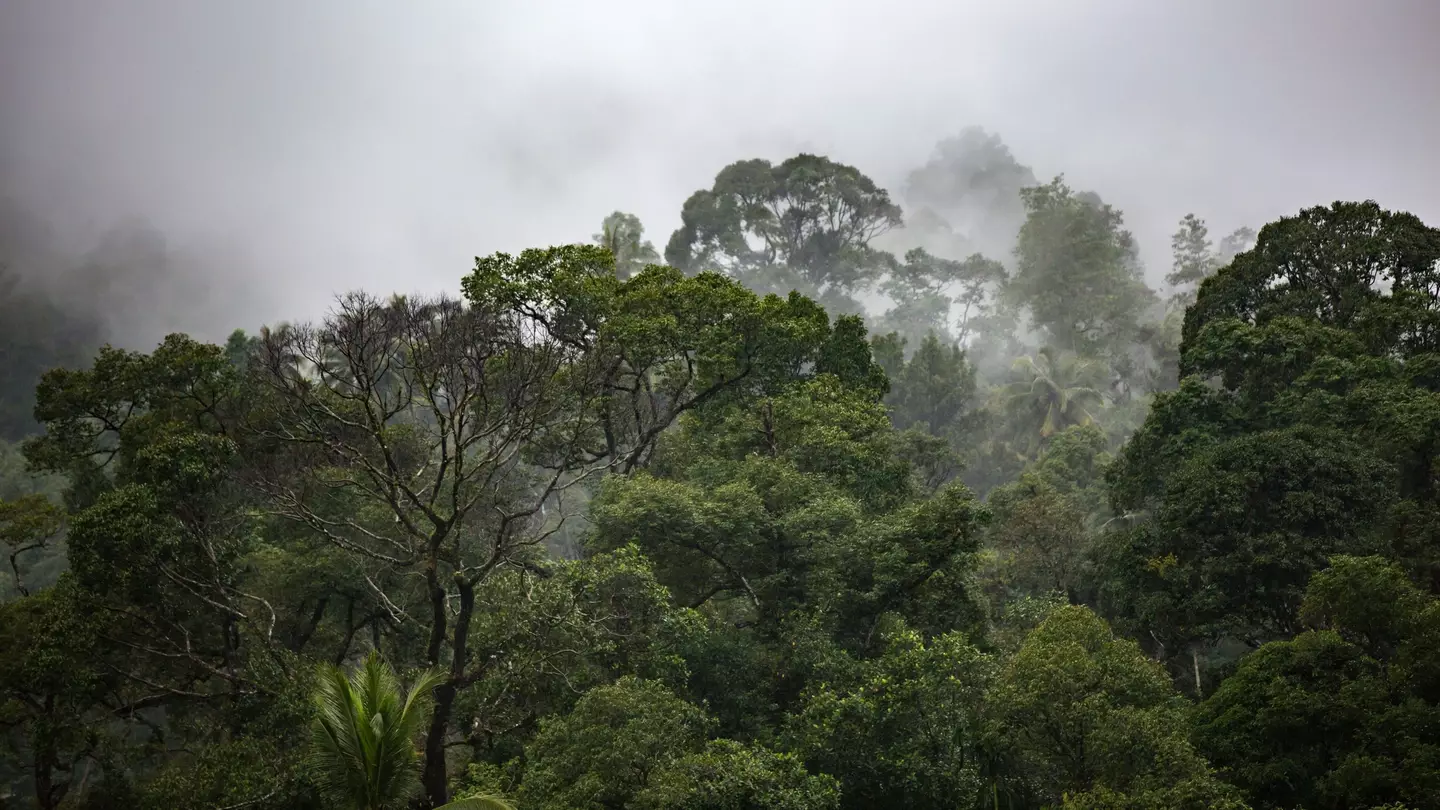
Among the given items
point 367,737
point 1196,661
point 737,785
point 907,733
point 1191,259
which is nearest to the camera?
point 367,737

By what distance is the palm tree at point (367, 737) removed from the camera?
9.89 m

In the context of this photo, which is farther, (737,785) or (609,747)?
(609,747)

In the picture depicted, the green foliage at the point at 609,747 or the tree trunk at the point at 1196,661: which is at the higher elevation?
the tree trunk at the point at 1196,661

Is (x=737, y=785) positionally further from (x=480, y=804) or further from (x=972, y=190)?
(x=972, y=190)

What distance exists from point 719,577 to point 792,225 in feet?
126

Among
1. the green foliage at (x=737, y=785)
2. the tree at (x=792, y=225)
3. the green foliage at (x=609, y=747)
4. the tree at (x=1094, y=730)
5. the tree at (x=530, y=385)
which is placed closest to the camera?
the tree at (x=1094, y=730)

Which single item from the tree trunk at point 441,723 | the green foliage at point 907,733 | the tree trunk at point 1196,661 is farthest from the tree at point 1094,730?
the tree trunk at point 441,723

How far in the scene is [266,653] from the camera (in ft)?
48.8

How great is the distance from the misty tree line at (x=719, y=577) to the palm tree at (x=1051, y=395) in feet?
54.6

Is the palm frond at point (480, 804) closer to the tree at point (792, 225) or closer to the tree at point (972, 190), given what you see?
the tree at point (792, 225)

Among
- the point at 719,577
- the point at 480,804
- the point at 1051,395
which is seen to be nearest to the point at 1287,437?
the point at 719,577

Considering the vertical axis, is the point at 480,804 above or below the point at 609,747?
below

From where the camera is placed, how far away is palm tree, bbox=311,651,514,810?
9.89m

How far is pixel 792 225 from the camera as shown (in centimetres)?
5319
